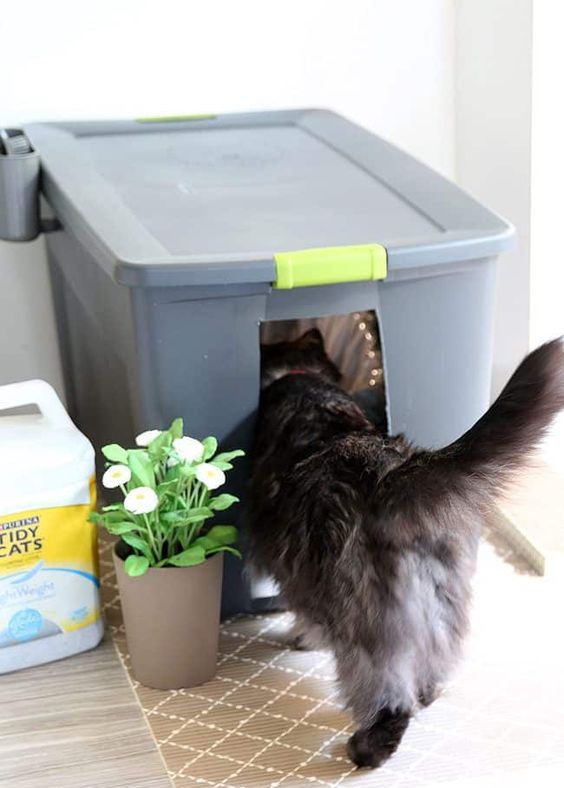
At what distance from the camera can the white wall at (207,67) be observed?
2143 mm

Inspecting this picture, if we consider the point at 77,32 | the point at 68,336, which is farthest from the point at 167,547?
the point at 77,32

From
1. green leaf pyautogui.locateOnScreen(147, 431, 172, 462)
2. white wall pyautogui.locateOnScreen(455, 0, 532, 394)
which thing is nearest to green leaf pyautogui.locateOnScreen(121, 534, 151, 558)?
green leaf pyautogui.locateOnScreen(147, 431, 172, 462)

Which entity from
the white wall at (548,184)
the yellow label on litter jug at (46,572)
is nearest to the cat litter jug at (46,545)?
the yellow label on litter jug at (46,572)

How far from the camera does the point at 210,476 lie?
1.51 meters

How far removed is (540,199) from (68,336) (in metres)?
0.87

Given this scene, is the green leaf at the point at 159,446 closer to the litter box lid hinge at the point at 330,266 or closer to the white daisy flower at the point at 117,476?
the white daisy flower at the point at 117,476

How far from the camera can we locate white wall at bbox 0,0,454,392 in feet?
7.03

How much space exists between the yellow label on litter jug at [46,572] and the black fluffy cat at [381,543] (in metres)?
0.27

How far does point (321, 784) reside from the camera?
142 cm

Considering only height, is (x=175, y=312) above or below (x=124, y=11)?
below

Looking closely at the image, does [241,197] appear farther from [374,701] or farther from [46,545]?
[374,701]

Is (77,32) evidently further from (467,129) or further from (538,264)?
(538,264)

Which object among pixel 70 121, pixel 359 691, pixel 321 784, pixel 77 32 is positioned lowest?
pixel 321 784

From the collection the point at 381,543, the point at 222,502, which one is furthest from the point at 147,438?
the point at 381,543
